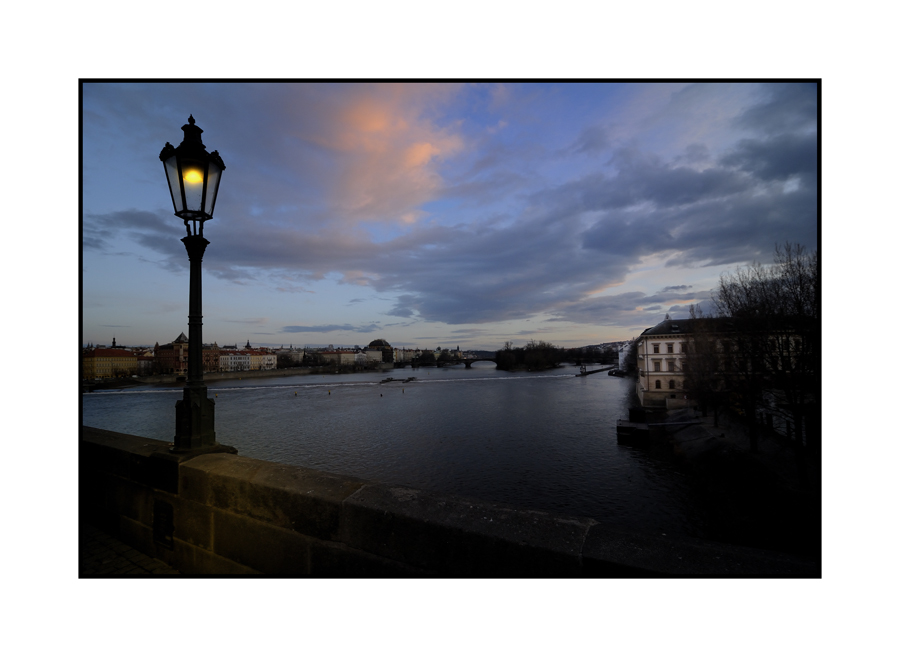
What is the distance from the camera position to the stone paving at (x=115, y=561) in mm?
2785

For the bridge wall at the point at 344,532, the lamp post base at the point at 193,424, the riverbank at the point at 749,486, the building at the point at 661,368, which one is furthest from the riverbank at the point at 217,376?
the building at the point at 661,368

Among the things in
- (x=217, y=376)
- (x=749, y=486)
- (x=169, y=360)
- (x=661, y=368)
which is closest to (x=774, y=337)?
(x=749, y=486)

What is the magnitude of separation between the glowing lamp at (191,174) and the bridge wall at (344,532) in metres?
1.85

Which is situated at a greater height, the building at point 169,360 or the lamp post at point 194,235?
the lamp post at point 194,235

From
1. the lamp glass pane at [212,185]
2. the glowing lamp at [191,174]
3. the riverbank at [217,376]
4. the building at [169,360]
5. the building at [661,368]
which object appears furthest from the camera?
the building at [661,368]

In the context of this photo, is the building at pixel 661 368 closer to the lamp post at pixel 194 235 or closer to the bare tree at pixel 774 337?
the bare tree at pixel 774 337

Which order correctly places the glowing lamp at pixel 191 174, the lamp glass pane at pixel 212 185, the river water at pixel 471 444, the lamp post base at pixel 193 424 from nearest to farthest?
the lamp post base at pixel 193 424
the glowing lamp at pixel 191 174
the lamp glass pane at pixel 212 185
the river water at pixel 471 444

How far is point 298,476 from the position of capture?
2434mm

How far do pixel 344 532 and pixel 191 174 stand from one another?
2809 millimetres

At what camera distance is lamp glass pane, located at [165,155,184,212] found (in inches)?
120

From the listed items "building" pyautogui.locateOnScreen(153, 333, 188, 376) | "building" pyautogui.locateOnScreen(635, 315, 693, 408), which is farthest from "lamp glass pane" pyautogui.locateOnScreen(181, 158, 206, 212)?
"building" pyautogui.locateOnScreen(635, 315, 693, 408)

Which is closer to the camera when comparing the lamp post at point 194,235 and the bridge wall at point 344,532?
the bridge wall at point 344,532

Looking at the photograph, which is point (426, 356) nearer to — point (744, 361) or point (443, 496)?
point (744, 361)

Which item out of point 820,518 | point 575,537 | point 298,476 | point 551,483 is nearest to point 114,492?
point 298,476
